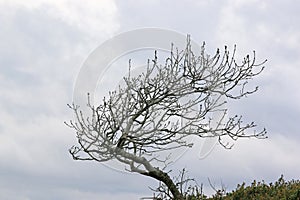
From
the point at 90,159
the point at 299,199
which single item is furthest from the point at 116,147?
the point at 299,199

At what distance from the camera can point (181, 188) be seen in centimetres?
1183

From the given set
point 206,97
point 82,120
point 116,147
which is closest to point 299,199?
point 206,97

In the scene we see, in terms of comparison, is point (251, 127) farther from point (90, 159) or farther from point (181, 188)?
point (90, 159)

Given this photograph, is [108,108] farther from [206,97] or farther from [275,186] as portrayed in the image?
[275,186]

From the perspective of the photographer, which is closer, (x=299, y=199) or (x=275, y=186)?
(x=299, y=199)

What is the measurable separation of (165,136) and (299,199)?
2974 millimetres

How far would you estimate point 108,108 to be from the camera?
11.1 m

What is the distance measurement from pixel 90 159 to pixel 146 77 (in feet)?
6.83

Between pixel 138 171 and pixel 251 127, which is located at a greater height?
pixel 251 127

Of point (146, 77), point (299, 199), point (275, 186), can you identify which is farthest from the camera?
point (275, 186)

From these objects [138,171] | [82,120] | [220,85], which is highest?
[220,85]

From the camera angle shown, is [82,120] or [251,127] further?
[251,127]

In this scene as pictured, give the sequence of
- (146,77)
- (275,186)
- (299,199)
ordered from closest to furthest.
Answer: (299,199), (146,77), (275,186)

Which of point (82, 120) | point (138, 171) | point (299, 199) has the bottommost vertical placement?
point (299, 199)
